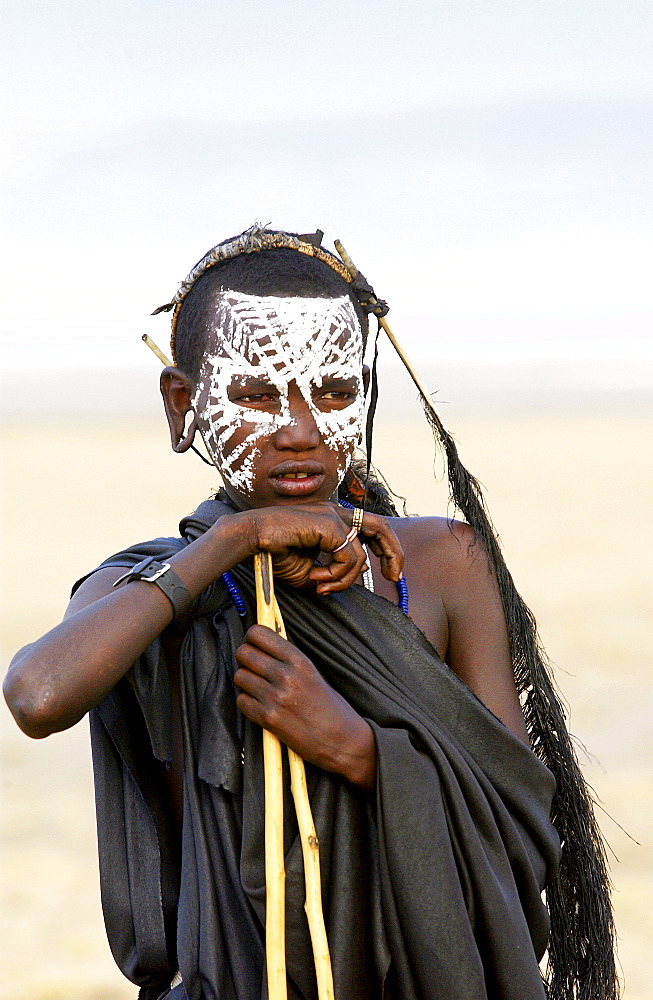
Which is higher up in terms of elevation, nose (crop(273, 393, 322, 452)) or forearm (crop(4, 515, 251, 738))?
nose (crop(273, 393, 322, 452))

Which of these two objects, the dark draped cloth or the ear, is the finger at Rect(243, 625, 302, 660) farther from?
the ear

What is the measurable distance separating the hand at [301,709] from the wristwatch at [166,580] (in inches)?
6.2

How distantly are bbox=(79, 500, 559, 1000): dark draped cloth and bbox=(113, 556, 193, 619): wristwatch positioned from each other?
18 cm

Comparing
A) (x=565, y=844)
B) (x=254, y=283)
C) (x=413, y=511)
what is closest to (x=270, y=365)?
(x=254, y=283)

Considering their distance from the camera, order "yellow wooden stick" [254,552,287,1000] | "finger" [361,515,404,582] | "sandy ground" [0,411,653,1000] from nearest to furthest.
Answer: "yellow wooden stick" [254,552,287,1000] → "finger" [361,515,404,582] → "sandy ground" [0,411,653,1000]

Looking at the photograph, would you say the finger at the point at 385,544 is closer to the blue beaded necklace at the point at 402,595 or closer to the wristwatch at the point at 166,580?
the blue beaded necklace at the point at 402,595

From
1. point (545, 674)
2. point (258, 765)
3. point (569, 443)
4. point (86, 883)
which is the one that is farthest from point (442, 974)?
point (569, 443)

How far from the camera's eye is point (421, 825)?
2812 mm

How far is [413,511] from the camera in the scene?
11844 millimetres

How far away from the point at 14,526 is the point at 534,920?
1233cm

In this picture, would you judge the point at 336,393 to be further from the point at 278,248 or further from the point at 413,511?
the point at 413,511

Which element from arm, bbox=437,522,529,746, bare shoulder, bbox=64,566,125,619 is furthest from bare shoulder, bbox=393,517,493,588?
bare shoulder, bbox=64,566,125,619

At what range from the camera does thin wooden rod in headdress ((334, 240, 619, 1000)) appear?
3365mm

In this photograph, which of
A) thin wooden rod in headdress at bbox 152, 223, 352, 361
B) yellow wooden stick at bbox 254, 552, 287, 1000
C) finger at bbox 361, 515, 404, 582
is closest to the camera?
yellow wooden stick at bbox 254, 552, 287, 1000
